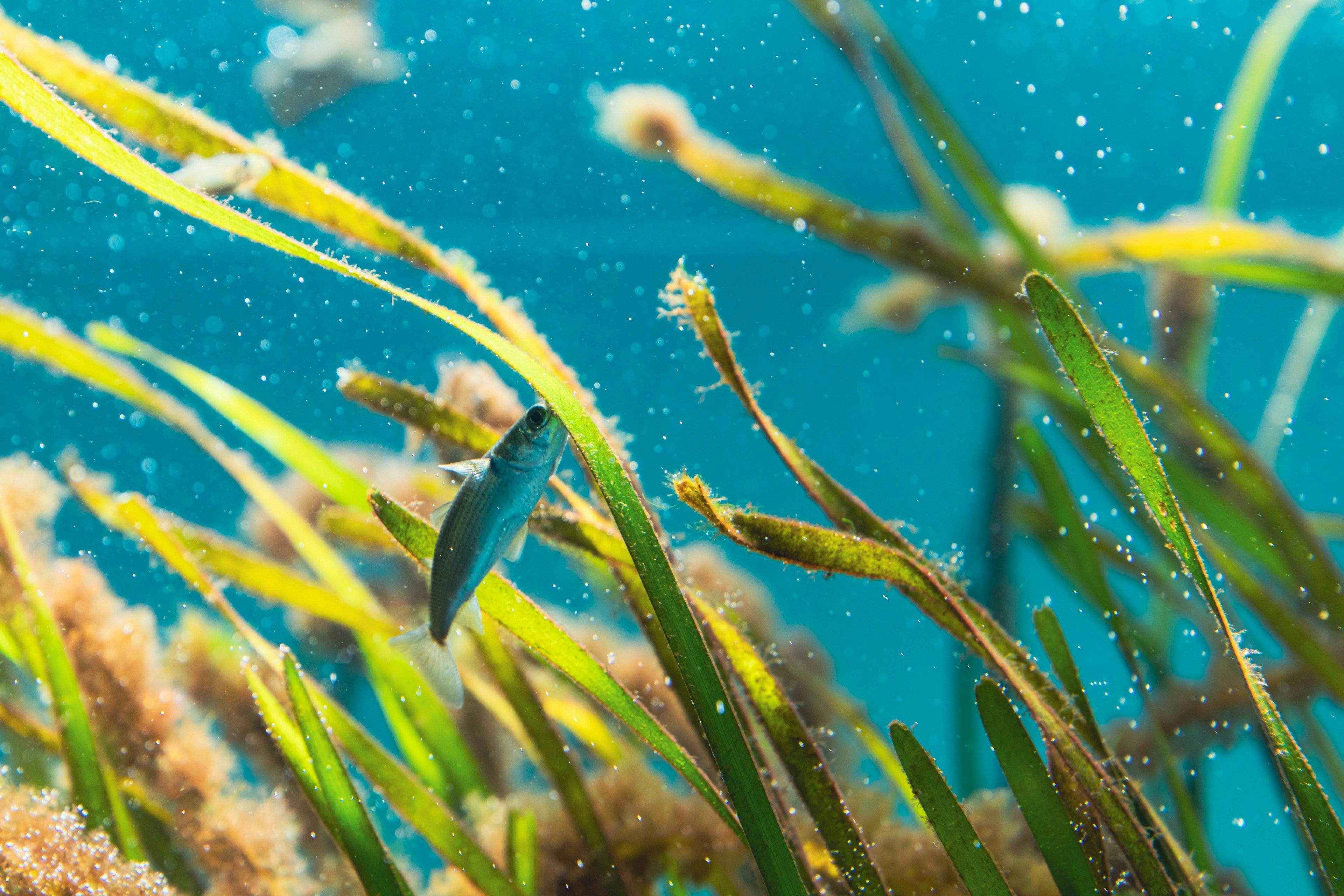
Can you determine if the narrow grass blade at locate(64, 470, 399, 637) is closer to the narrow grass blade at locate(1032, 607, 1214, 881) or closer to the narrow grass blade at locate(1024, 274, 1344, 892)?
the narrow grass blade at locate(1032, 607, 1214, 881)

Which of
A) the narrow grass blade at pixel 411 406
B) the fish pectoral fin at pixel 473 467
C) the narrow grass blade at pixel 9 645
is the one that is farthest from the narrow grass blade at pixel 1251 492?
the narrow grass blade at pixel 9 645

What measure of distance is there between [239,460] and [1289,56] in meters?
6.44

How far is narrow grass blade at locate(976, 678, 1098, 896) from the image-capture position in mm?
1084

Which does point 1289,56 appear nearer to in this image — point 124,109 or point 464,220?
point 464,220

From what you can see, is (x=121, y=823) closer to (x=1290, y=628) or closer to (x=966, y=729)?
(x=966, y=729)

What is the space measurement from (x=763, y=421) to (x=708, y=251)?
137 inches

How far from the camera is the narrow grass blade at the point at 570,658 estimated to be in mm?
1099

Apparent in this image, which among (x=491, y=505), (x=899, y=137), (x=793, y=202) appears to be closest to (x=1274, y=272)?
(x=899, y=137)

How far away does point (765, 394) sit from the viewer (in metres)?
4.57

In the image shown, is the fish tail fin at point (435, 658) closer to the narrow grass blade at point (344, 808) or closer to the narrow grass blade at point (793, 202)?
the narrow grass blade at point (344, 808)

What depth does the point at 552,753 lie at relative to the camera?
1840 millimetres

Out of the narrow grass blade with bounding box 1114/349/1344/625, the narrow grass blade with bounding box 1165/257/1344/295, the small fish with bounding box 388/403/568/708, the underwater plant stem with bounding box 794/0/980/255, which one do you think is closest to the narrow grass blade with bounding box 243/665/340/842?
the small fish with bounding box 388/403/568/708

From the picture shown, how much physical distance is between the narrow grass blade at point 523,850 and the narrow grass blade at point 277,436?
3.04 feet

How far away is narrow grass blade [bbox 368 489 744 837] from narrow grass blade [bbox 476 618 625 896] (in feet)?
2.11
